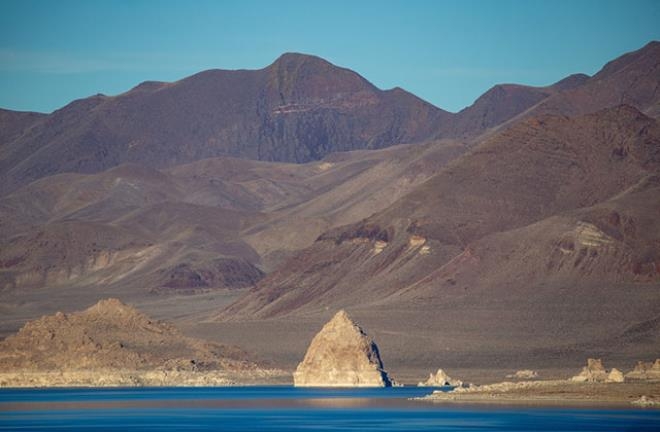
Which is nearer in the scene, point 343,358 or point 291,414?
point 291,414

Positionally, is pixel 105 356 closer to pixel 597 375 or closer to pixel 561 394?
pixel 597 375

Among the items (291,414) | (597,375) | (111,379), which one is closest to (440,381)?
(597,375)

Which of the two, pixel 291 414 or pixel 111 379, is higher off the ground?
pixel 111 379

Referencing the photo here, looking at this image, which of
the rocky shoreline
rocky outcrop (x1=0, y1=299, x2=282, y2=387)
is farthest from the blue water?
rocky outcrop (x1=0, y1=299, x2=282, y2=387)

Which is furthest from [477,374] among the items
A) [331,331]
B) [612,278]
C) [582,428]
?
[582,428]

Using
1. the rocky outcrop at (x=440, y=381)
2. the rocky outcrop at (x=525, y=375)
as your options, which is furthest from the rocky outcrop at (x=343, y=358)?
the rocky outcrop at (x=525, y=375)

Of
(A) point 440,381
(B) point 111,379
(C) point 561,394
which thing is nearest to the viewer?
(C) point 561,394

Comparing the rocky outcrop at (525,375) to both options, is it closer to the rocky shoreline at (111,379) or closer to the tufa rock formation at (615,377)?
the tufa rock formation at (615,377)
